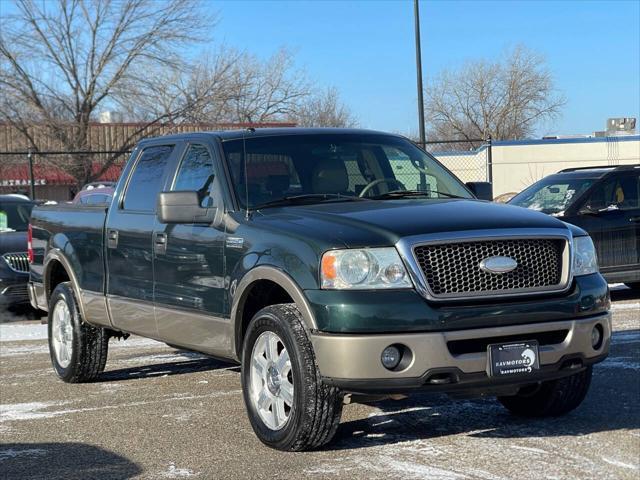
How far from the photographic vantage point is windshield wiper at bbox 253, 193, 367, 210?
6.21 meters

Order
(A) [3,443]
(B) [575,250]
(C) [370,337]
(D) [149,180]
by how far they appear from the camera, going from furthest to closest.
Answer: (D) [149,180] < (A) [3,443] < (B) [575,250] < (C) [370,337]

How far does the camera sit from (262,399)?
573cm

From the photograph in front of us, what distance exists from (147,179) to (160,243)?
828mm

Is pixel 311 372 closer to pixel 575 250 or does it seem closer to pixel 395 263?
pixel 395 263

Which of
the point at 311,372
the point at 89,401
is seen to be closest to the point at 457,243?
the point at 311,372

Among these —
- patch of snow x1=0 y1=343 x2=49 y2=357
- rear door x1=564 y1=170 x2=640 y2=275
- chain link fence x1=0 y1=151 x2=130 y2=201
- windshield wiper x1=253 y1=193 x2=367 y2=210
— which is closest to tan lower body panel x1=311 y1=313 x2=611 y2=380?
windshield wiper x1=253 y1=193 x2=367 y2=210

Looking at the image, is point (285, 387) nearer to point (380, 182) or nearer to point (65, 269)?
point (380, 182)

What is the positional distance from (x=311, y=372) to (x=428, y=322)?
69 centimetres

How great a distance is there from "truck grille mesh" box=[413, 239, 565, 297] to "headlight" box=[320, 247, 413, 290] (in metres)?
0.13

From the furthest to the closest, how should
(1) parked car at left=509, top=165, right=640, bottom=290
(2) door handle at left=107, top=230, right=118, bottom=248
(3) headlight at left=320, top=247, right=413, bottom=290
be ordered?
(1) parked car at left=509, top=165, right=640, bottom=290
(2) door handle at left=107, top=230, right=118, bottom=248
(3) headlight at left=320, top=247, right=413, bottom=290

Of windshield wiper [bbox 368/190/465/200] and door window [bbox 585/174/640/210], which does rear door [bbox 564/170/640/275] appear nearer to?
door window [bbox 585/174/640/210]

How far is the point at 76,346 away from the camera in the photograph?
8.05m

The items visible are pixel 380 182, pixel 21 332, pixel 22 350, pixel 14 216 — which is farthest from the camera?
pixel 14 216

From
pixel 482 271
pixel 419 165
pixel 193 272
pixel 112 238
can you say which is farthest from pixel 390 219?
pixel 112 238
